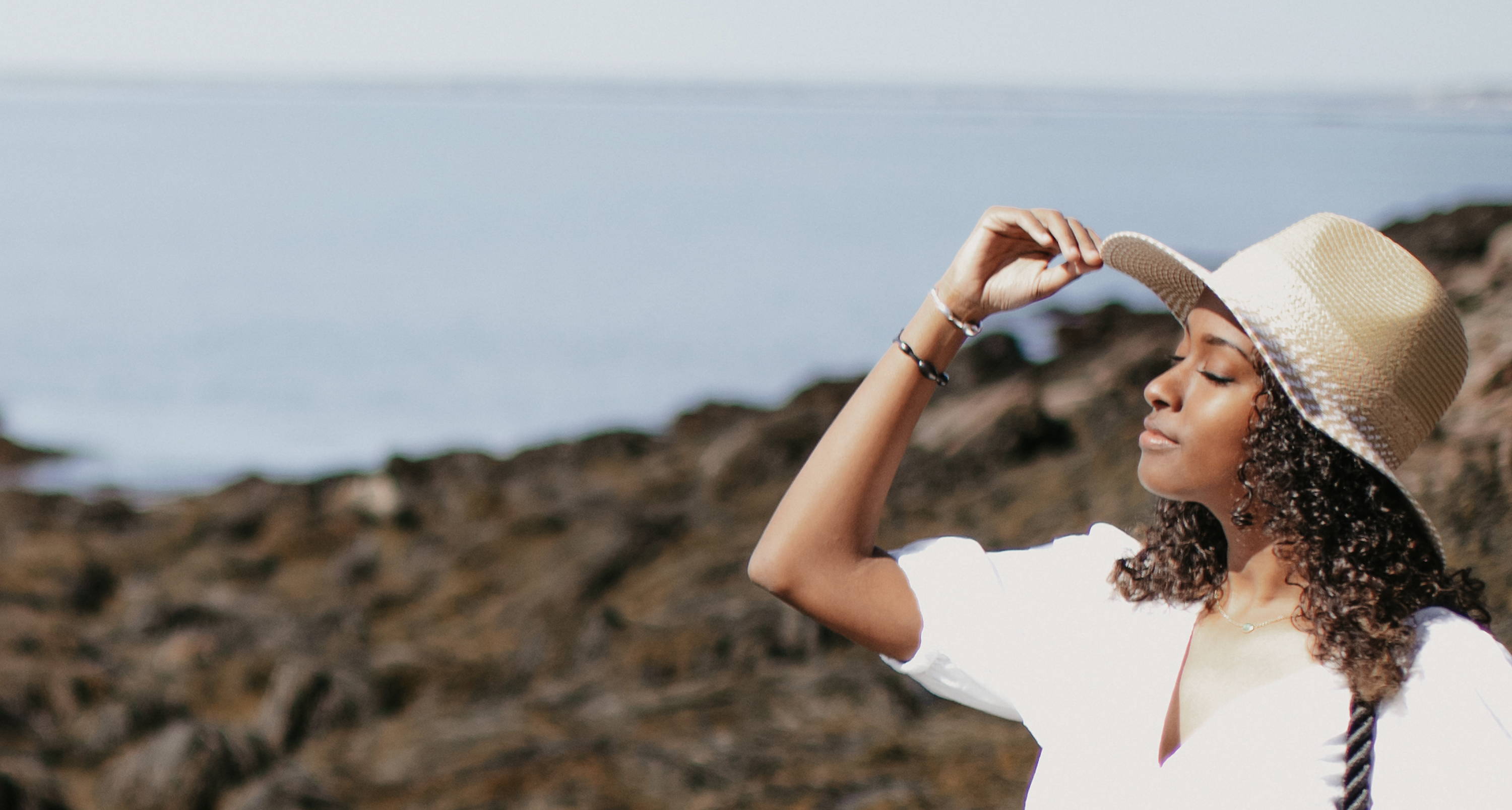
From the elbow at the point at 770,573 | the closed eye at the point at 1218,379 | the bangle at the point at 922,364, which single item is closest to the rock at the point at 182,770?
the elbow at the point at 770,573

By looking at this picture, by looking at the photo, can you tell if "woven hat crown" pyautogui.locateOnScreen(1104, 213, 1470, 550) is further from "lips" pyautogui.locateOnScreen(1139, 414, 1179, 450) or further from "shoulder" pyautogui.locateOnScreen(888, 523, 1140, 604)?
"shoulder" pyautogui.locateOnScreen(888, 523, 1140, 604)

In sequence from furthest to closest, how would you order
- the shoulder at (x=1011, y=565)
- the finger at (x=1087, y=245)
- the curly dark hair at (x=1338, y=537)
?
the shoulder at (x=1011, y=565) < the finger at (x=1087, y=245) < the curly dark hair at (x=1338, y=537)

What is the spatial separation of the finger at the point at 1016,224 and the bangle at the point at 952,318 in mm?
133

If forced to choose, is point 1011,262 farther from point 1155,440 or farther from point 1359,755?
point 1359,755

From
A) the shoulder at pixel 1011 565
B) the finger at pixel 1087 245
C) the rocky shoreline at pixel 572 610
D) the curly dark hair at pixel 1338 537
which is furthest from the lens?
the rocky shoreline at pixel 572 610

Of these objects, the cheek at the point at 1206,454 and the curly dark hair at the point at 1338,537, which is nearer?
the curly dark hair at the point at 1338,537

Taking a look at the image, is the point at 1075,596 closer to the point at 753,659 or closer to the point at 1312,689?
the point at 1312,689

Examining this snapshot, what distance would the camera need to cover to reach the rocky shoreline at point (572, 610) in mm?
5648

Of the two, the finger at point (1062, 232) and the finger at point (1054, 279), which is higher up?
the finger at point (1062, 232)

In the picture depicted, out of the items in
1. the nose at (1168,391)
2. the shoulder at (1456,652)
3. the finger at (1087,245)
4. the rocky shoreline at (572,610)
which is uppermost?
the finger at (1087,245)

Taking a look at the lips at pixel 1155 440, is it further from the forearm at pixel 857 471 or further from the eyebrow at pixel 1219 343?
the forearm at pixel 857 471

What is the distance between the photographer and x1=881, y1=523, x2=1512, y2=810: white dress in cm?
158

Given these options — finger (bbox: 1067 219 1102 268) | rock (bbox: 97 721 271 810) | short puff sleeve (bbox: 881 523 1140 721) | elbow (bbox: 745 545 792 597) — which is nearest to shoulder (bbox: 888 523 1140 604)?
short puff sleeve (bbox: 881 523 1140 721)

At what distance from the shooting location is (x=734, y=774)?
5453 millimetres
